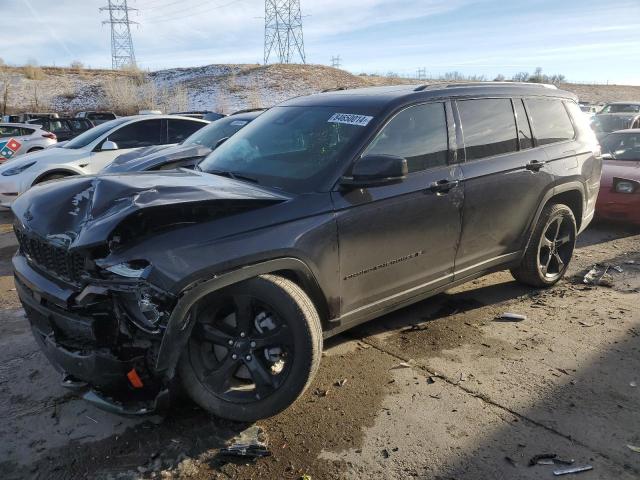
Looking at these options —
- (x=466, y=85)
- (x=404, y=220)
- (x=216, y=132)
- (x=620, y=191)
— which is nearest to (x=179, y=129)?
(x=216, y=132)

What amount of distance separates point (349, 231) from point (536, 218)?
228 centimetres

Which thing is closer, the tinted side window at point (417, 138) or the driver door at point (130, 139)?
the tinted side window at point (417, 138)

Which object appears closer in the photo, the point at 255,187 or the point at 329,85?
the point at 255,187

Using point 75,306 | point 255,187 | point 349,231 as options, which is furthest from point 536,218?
point 75,306

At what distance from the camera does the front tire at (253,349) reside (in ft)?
9.16

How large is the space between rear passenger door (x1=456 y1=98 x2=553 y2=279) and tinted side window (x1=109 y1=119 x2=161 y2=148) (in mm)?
6616

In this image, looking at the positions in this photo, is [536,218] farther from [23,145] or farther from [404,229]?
[23,145]

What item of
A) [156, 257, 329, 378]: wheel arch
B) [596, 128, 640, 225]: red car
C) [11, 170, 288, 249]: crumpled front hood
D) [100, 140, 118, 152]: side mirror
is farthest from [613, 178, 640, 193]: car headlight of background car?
[100, 140, 118, 152]: side mirror

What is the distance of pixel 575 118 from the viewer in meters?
5.12

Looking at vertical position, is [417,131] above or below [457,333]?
above

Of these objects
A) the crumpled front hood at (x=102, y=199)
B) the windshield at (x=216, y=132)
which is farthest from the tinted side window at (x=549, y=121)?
the windshield at (x=216, y=132)

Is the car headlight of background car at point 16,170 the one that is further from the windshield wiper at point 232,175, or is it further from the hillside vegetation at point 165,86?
the hillside vegetation at point 165,86

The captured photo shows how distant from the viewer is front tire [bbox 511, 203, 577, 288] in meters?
4.77

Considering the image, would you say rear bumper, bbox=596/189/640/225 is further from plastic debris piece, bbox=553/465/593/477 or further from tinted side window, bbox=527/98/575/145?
plastic debris piece, bbox=553/465/593/477
